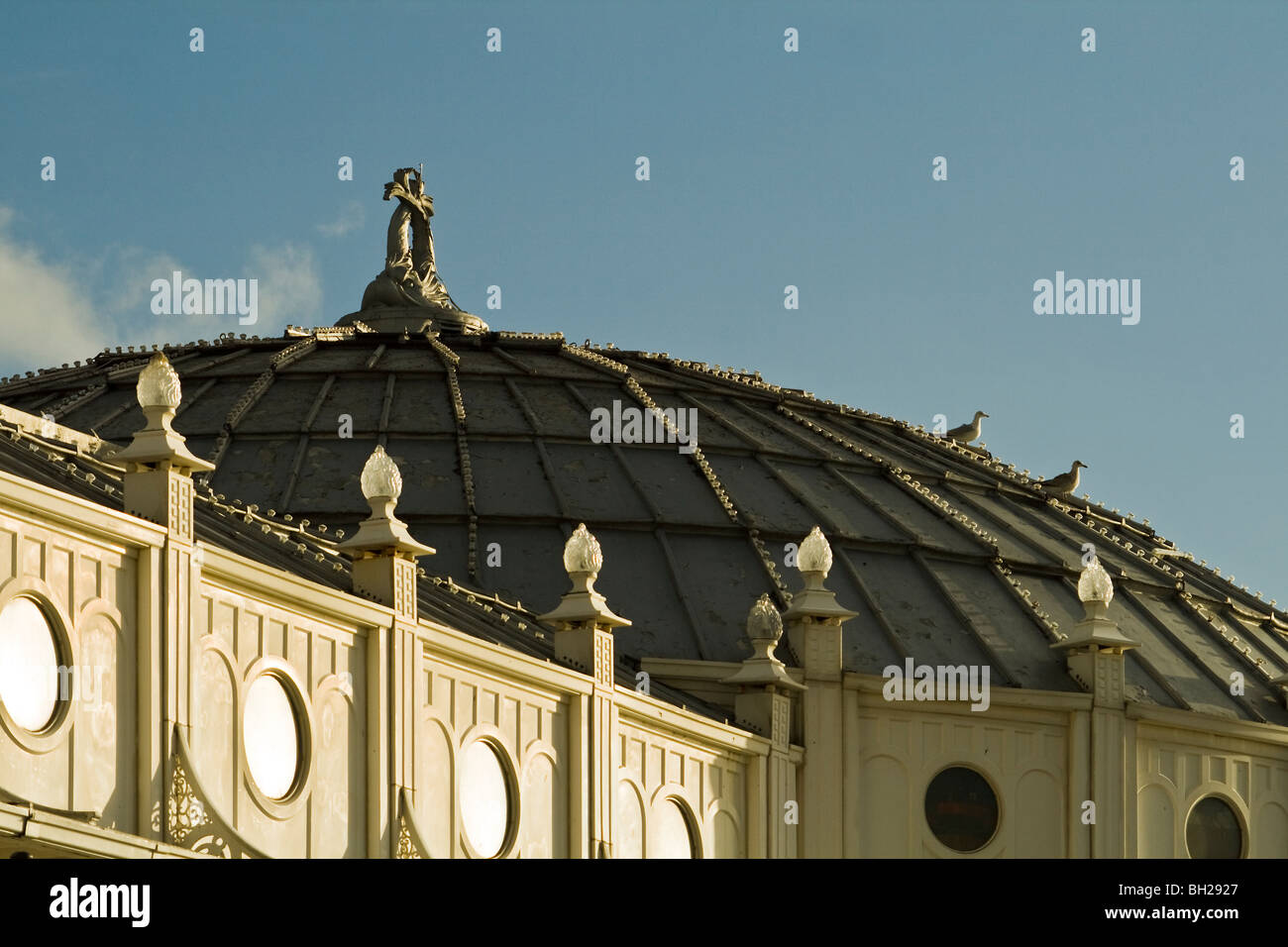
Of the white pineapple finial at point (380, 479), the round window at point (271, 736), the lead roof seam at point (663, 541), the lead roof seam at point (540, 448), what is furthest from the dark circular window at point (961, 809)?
the round window at point (271, 736)

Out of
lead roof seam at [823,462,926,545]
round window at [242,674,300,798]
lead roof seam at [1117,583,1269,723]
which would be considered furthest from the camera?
lead roof seam at [823,462,926,545]

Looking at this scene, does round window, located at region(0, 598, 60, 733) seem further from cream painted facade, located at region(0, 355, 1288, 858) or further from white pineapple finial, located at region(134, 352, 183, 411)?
white pineapple finial, located at region(134, 352, 183, 411)

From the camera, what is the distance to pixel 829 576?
62.2 m

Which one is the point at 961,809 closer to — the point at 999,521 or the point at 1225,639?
the point at 999,521

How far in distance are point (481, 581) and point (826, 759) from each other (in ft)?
26.2

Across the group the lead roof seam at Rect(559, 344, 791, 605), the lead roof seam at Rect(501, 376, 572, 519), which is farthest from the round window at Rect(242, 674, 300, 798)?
the lead roof seam at Rect(559, 344, 791, 605)

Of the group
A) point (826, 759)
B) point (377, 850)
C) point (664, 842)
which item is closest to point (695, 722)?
point (664, 842)

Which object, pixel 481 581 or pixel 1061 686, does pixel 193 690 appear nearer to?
pixel 481 581

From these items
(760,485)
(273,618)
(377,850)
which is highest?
(760,485)

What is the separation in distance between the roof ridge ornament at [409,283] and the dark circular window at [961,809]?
71.0ft

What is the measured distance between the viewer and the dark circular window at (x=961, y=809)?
57.2 metres

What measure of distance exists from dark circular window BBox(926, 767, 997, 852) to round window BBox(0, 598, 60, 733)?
26860 mm

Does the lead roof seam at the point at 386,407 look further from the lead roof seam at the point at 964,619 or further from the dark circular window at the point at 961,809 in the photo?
the dark circular window at the point at 961,809

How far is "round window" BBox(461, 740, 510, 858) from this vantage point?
142 feet
